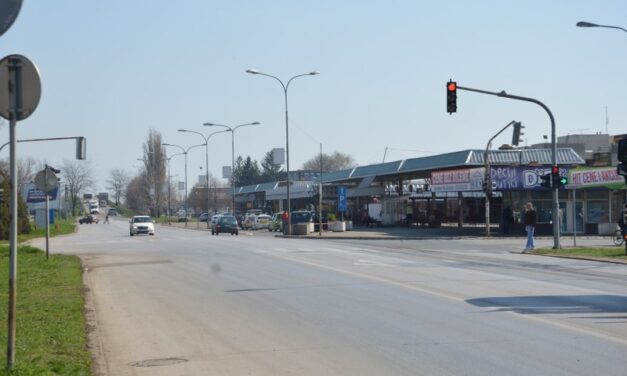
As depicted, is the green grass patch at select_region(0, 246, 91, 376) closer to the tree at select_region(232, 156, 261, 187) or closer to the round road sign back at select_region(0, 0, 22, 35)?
the round road sign back at select_region(0, 0, 22, 35)

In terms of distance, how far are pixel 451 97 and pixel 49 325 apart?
785 inches

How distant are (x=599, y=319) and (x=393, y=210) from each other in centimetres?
5994

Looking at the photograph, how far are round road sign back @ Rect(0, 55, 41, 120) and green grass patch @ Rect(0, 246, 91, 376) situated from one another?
2555 mm

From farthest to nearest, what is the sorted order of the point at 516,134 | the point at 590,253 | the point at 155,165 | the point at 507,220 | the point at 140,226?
the point at 155,165 < the point at 140,226 < the point at 507,220 < the point at 516,134 < the point at 590,253

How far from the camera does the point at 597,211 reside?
53.2m

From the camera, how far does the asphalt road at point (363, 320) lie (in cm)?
898

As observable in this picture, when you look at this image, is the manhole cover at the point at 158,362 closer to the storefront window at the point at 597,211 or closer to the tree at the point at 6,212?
the tree at the point at 6,212

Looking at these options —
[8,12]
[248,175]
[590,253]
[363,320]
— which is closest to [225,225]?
[590,253]

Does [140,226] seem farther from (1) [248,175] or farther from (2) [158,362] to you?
(1) [248,175]

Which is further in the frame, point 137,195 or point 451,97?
point 137,195

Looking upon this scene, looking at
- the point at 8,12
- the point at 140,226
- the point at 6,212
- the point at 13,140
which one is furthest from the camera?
the point at 140,226

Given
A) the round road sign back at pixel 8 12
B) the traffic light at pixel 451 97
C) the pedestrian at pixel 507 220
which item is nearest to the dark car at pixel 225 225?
the pedestrian at pixel 507 220

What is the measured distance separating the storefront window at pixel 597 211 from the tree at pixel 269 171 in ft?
376

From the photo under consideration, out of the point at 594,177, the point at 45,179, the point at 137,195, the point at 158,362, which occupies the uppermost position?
the point at 137,195
